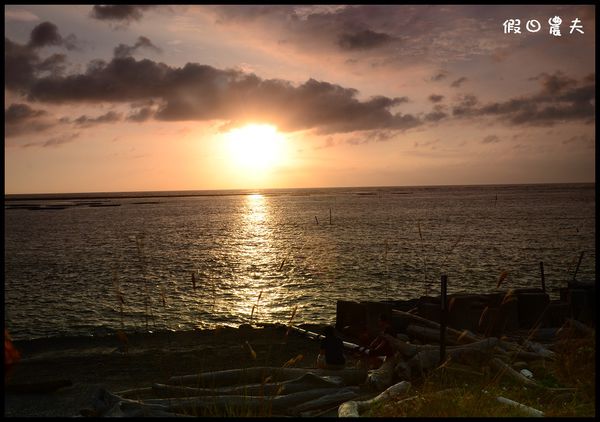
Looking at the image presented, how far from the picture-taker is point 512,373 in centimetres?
1019

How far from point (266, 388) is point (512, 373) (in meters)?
4.72

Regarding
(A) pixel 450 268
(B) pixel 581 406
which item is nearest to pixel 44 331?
(B) pixel 581 406

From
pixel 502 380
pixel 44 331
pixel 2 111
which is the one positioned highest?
pixel 2 111

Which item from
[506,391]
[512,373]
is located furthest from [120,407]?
[512,373]

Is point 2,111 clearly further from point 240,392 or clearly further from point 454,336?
point 454,336

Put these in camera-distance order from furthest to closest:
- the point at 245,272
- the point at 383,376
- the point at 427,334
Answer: the point at 245,272 < the point at 427,334 < the point at 383,376

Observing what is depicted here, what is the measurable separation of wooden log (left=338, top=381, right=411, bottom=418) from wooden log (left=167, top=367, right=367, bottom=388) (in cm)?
124

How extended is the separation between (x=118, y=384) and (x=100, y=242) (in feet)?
166

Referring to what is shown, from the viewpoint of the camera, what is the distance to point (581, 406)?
26.5ft

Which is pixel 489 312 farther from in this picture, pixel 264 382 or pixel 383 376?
pixel 264 382

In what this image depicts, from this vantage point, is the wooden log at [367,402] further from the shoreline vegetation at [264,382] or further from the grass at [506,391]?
the grass at [506,391]

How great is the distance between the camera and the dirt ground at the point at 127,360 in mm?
10367

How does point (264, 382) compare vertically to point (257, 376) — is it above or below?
above

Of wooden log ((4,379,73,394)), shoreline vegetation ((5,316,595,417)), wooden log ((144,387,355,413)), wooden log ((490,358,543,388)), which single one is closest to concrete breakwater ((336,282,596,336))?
shoreline vegetation ((5,316,595,417))
